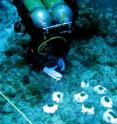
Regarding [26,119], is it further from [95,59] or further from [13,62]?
[95,59]

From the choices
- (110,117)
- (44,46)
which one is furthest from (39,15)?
(110,117)

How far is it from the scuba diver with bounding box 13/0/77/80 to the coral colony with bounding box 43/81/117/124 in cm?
44

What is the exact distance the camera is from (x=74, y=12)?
4.59 m

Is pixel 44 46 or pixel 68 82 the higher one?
pixel 44 46

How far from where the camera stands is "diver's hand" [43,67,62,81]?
15.6 feet

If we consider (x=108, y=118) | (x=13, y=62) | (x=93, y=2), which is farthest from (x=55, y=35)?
(x=93, y=2)

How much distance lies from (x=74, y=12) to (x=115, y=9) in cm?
204

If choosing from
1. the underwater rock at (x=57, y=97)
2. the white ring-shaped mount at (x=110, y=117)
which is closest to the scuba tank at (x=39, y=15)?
the underwater rock at (x=57, y=97)

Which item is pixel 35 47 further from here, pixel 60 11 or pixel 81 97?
pixel 81 97

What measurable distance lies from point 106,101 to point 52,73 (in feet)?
3.44

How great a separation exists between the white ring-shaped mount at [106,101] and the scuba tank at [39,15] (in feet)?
5.02

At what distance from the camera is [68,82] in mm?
4730

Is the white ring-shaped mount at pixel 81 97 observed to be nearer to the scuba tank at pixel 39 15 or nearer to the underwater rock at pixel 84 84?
the underwater rock at pixel 84 84

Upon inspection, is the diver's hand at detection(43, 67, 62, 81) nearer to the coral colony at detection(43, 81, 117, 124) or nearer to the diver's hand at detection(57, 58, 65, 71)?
the diver's hand at detection(57, 58, 65, 71)
